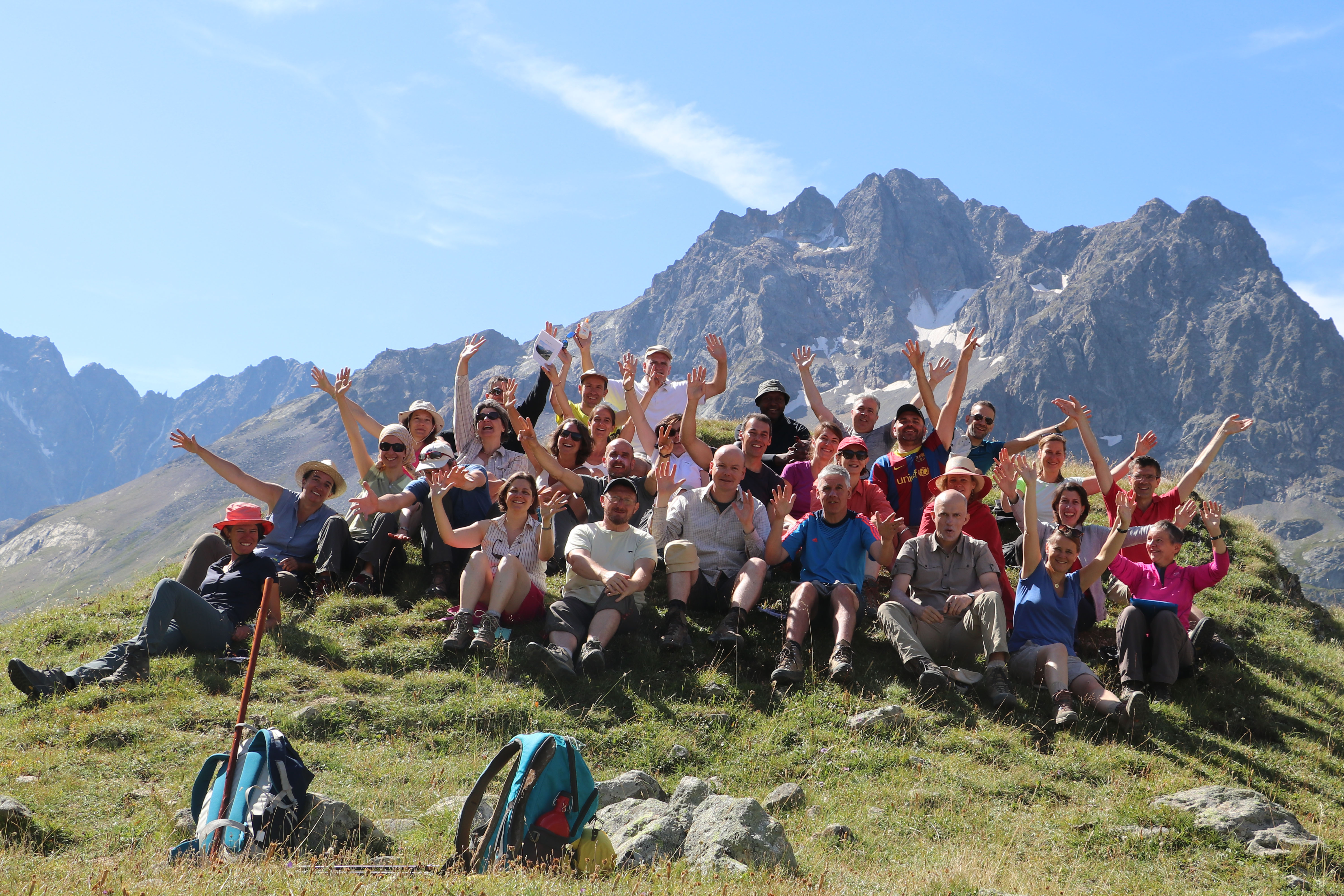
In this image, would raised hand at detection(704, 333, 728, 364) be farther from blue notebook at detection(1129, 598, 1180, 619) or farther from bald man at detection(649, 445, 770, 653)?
blue notebook at detection(1129, 598, 1180, 619)

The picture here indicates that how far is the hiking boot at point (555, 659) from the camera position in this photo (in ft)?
31.2

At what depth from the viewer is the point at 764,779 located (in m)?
8.49

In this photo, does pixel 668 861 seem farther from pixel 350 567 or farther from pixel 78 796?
pixel 350 567

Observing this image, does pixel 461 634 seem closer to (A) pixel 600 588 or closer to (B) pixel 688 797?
(A) pixel 600 588

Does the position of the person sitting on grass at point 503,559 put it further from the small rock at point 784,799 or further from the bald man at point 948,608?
the bald man at point 948,608

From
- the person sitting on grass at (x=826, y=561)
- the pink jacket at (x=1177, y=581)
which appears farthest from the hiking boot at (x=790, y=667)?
the pink jacket at (x=1177, y=581)

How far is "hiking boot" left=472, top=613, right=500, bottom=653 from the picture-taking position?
32.0 ft

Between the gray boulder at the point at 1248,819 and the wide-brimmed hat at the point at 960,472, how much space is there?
4151 mm

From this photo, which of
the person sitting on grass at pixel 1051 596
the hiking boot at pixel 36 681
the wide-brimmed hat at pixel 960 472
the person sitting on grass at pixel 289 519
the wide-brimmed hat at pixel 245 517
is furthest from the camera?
the person sitting on grass at pixel 289 519

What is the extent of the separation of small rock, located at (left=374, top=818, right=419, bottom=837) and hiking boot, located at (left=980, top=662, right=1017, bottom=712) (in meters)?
6.31

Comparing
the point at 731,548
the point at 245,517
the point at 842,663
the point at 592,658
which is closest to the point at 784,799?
the point at 842,663

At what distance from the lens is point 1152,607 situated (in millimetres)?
10109

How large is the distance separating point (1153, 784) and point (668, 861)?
5.27 meters

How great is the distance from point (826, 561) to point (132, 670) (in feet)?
26.2
